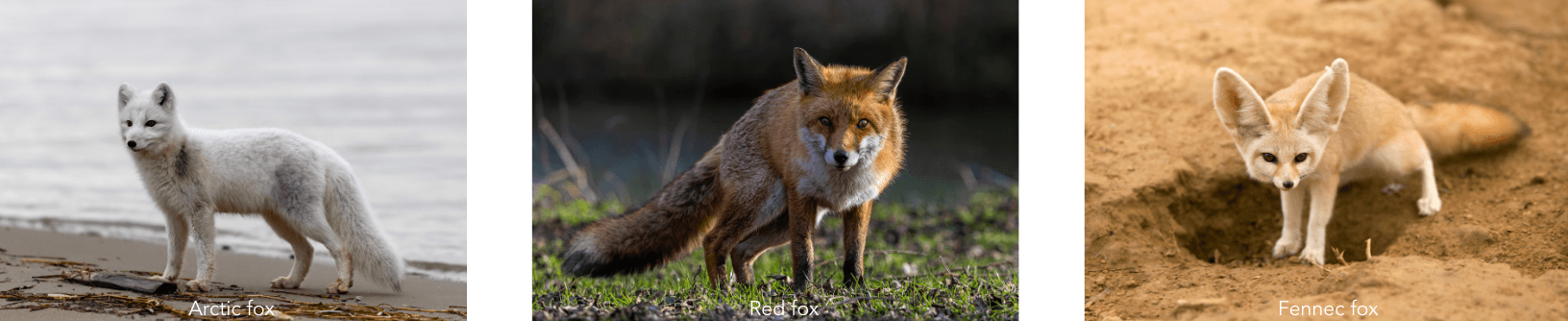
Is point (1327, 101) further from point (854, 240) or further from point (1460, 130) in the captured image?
point (854, 240)

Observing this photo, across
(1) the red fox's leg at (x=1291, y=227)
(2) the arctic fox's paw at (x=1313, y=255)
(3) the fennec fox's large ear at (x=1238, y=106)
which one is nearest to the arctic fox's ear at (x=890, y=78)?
(3) the fennec fox's large ear at (x=1238, y=106)

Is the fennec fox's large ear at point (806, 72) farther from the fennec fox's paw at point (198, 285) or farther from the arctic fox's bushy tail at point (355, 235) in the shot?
the fennec fox's paw at point (198, 285)

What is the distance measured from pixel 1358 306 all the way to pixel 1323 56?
211 cm

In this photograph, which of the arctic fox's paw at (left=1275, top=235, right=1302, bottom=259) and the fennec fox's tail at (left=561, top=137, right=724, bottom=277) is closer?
the fennec fox's tail at (left=561, top=137, right=724, bottom=277)

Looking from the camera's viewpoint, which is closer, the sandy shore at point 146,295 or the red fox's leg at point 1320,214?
the sandy shore at point 146,295

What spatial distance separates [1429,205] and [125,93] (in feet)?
19.9

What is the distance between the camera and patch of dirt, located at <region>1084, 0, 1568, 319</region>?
3867 mm

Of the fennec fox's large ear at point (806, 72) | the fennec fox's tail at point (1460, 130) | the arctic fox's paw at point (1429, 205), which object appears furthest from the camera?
the fennec fox's tail at point (1460, 130)

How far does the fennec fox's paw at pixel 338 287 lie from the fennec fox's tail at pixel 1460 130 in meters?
5.49

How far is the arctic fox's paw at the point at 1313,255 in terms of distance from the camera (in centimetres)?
408

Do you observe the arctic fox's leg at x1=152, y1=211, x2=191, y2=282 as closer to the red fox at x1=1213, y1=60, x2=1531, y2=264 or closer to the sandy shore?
the sandy shore

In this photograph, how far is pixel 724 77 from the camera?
6.32 m

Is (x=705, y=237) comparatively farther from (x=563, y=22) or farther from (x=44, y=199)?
(x=44, y=199)

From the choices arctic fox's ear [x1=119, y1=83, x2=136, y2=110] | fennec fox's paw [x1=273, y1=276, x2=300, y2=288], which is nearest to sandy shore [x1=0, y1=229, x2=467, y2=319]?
fennec fox's paw [x1=273, y1=276, x2=300, y2=288]
